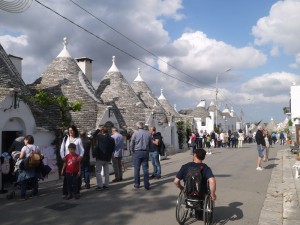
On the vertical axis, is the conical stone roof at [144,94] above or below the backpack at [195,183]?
above

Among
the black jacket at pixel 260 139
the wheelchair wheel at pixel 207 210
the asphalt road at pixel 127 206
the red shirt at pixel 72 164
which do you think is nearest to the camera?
the wheelchair wheel at pixel 207 210

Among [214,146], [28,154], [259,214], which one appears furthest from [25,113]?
[214,146]

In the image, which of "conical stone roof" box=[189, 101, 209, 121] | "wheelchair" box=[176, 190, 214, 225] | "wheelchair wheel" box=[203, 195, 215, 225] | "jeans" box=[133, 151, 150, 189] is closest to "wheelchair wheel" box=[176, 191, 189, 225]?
"wheelchair" box=[176, 190, 214, 225]

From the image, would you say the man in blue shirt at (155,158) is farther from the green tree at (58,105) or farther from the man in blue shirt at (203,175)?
the man in blue shirt at (203,175)

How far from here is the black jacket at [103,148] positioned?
9016 mm

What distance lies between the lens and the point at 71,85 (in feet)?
56.3

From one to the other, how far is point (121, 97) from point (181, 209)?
17.1 m

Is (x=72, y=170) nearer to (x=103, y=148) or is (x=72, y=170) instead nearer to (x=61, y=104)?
(x=103, y=148)

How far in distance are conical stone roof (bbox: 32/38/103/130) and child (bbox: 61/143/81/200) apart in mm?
7125

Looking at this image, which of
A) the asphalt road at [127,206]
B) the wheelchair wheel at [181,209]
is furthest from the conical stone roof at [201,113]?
the wheelchair wheel at [181,209]

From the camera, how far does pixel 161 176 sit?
1150 cm

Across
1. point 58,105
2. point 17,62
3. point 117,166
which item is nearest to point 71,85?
point 17,62

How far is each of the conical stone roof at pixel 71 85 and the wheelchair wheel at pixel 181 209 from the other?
986 cm

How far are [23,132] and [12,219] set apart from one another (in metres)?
5.28
